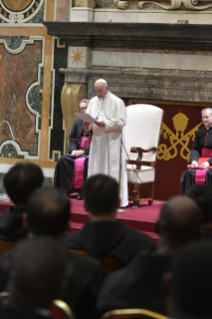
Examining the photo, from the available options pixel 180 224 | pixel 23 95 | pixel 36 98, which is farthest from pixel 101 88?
pixel 180 224

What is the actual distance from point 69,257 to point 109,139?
3.76 meters

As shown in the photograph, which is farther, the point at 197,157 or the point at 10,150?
the point at 10,150

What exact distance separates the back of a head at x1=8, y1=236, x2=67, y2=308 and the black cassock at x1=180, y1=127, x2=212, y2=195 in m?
4.63

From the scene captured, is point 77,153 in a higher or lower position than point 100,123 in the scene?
lower

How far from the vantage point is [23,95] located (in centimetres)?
764

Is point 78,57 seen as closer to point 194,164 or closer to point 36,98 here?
point 36,98

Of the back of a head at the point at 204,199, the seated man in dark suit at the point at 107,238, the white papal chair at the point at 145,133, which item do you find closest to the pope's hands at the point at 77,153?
the white papal chair at the point at 145,133

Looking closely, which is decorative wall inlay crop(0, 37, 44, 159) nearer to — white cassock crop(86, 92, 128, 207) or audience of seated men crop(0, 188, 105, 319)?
white cassock crop(86, 92, 128, 207)

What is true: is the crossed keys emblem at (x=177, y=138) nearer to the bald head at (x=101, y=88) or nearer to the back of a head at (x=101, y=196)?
the bald head at (x=101, y=88)

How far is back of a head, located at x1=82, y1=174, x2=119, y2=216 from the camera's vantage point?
96.2 inches

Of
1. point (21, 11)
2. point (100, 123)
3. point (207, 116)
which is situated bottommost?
point (100, 123)

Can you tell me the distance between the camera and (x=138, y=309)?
1.67 m

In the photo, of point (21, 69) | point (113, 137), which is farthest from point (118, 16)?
point (113, 137)

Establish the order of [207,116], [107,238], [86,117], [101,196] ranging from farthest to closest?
1. [207,116]
2. [86,117]
3. [101,196]
4. [107,238]
